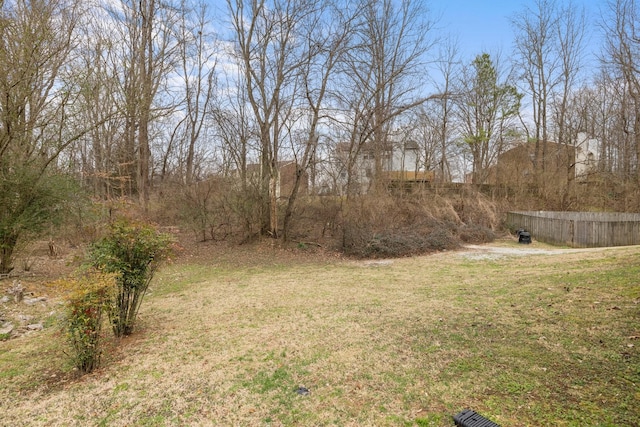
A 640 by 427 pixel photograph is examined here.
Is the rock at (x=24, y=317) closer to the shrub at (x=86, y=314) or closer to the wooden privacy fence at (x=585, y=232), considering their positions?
the shrub at (x=86, y=314)

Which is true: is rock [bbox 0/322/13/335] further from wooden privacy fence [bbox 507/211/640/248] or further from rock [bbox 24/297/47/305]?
wooden privacy fence [bbox 507/211/640/248]

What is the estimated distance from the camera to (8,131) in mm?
6617

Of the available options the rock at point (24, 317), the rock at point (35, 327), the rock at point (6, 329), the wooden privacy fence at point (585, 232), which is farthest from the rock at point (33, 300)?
the wooden privacy fence at point (585, 232)

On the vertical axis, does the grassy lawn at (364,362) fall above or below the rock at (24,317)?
above

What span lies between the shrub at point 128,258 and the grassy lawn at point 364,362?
36 cm

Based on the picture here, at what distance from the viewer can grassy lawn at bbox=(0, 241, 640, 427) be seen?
2693 millimetres

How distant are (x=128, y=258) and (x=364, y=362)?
310 centimetres

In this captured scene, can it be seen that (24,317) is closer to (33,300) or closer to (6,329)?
(6,329)

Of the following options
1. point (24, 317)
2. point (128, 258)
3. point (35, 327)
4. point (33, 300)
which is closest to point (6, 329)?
point (35, 327)

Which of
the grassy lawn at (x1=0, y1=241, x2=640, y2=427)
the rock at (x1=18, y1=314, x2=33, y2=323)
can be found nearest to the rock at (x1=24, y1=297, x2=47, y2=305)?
the rock at (x1=18, y1=314, x2=33, y2=323)

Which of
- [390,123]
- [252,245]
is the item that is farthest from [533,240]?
[252,245]

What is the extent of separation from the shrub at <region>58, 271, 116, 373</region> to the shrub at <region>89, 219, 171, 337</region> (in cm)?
57

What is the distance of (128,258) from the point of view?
428 cm

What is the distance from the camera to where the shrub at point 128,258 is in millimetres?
4117
